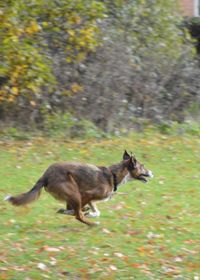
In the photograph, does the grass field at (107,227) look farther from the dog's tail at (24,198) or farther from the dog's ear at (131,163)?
the dog's ear at (131,163)

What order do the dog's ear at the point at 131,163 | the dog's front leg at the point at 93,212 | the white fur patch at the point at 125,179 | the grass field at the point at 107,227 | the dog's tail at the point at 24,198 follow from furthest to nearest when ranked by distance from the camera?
the dog's ear at the point at 131,163, the white fur patch at the point at 125,179, the dog's front leg at the point at 93,212, the dog's tail at the point at 24,198, the grass field at the point at 107,227

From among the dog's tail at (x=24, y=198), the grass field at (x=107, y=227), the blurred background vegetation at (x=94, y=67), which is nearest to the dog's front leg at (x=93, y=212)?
the grass field at (x=107, y=227)

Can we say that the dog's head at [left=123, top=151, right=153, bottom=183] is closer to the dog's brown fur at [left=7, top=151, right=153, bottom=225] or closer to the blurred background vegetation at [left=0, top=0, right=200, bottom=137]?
the dog's brown fur at [left=7, top=151, right=153, bottom=225]

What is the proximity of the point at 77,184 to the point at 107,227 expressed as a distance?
0.70 m

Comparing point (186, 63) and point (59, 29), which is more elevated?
point (59, 29)

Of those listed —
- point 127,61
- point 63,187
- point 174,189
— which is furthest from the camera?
point 127,61

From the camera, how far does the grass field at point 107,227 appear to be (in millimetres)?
7848

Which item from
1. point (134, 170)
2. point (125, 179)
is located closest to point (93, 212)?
point (125, 179)

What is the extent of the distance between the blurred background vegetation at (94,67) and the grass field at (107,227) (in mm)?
1471

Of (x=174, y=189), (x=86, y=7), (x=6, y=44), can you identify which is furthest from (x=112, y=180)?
(x=86, y=7)

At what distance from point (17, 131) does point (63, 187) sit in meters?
7.26

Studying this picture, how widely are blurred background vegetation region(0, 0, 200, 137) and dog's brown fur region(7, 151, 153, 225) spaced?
180 inches

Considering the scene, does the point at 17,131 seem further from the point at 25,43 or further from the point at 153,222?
the point at 153,222

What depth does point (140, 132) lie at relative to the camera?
17.5m
